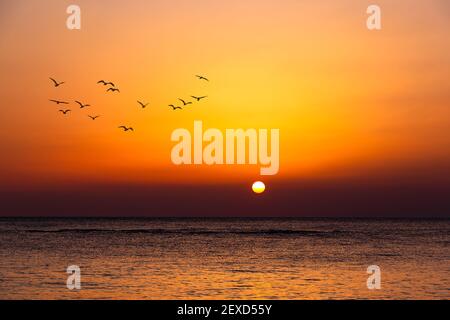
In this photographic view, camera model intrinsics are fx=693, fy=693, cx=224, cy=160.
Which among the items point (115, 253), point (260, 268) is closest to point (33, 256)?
point (115, 253)

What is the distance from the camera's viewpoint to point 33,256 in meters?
58.5
